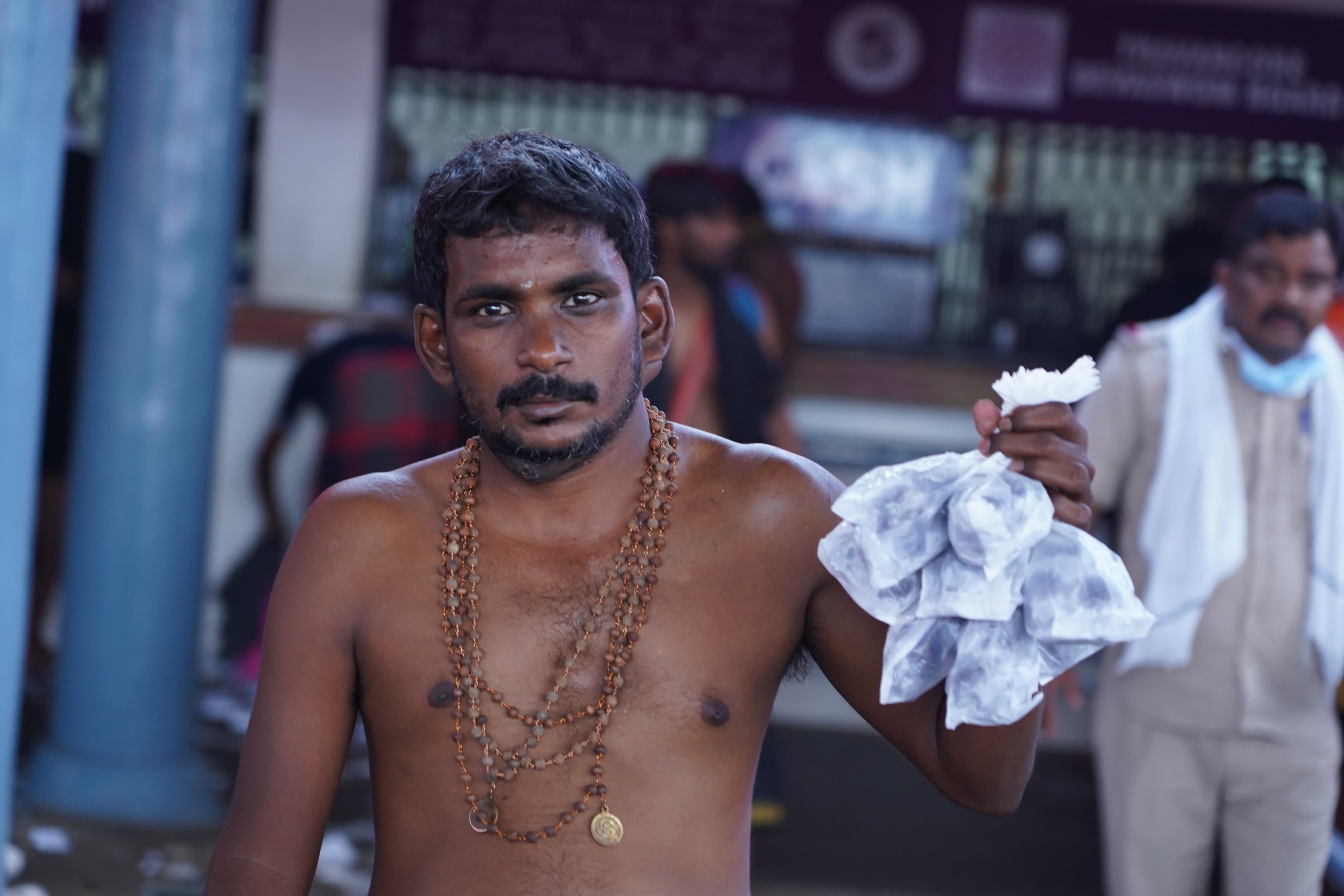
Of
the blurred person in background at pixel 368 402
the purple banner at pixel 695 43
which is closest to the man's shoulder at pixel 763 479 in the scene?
the blurred person in background at pixel 368 402

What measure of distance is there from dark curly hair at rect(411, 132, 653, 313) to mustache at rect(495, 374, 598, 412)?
6.9 inches

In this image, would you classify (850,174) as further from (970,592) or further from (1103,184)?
(970,592)

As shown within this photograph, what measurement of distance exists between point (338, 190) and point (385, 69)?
0.54 m

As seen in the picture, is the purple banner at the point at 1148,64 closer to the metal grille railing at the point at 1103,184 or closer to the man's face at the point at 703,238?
the metal grille railing at the point at 1103,184

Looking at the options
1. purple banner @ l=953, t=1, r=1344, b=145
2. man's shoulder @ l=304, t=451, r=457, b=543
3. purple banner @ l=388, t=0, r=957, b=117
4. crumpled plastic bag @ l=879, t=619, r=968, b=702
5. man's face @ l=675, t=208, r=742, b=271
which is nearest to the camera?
crumpled plastic bag @ l=879, t=619, r=968, b=702

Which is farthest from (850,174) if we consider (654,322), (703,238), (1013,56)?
(654,322)

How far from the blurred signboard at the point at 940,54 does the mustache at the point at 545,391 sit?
4.88m

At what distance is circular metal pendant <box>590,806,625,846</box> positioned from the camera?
1.99 m

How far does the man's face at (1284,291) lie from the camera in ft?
12.4

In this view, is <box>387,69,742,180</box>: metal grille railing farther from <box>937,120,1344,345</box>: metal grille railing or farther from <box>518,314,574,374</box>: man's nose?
<box>518,314,574,374</box>: man's nose

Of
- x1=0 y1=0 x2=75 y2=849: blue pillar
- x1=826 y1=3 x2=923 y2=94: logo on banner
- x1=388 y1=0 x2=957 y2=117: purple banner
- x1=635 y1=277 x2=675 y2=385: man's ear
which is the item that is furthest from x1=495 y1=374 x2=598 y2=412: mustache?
x1=826 y1=3 x2=923 y2=94: logo on banner

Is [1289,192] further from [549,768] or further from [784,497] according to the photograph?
[549,768]

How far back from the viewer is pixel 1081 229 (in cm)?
702

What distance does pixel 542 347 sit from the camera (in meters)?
1.97
